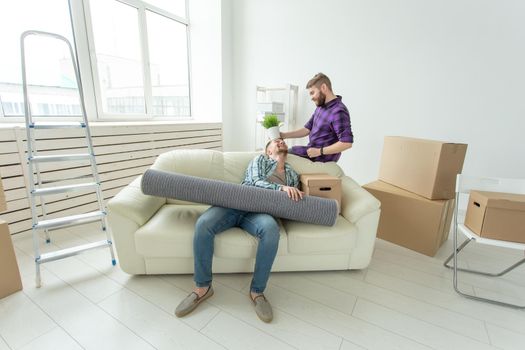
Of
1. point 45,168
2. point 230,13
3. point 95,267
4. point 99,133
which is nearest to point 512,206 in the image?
point 95,267

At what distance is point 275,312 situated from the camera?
149 centimetres

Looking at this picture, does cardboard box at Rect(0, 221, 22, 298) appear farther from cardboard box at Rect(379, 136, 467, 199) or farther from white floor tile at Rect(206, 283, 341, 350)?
cardboard box at Rect(379, 136, 467, 199)

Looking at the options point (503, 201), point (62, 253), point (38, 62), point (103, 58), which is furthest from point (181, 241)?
point (103, 58)

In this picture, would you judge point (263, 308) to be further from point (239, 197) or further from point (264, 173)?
point (264, 173)

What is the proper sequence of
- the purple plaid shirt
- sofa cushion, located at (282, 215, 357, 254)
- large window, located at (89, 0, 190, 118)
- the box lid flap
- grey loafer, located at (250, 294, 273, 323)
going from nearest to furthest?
grey loafer, located at (250, 294, 273, 323)
the box lid flap
sofa cushion, located at (282, 215, 357, 254)
the purple plaid shirt
large window, located at (89, 0, 190, 118)

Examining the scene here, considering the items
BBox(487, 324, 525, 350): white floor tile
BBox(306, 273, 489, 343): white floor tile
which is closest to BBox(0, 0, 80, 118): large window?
BBox(306, 273, 489, 343): white floor tile

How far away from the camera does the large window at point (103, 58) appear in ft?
7.68

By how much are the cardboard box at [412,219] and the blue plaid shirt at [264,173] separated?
84 centimetres

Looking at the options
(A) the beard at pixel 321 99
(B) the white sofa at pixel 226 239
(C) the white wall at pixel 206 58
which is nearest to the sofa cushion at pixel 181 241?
(B) the white sofa at pixel 226 239

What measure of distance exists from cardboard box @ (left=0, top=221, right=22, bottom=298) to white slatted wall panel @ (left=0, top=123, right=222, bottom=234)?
1.64 ft

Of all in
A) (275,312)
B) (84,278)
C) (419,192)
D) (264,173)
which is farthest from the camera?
(419,192)

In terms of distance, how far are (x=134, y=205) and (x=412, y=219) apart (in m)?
2.07

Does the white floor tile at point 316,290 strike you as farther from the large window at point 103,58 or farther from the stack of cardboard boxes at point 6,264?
the large window at point 103,58

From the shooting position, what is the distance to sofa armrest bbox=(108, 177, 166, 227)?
5.19 ft
